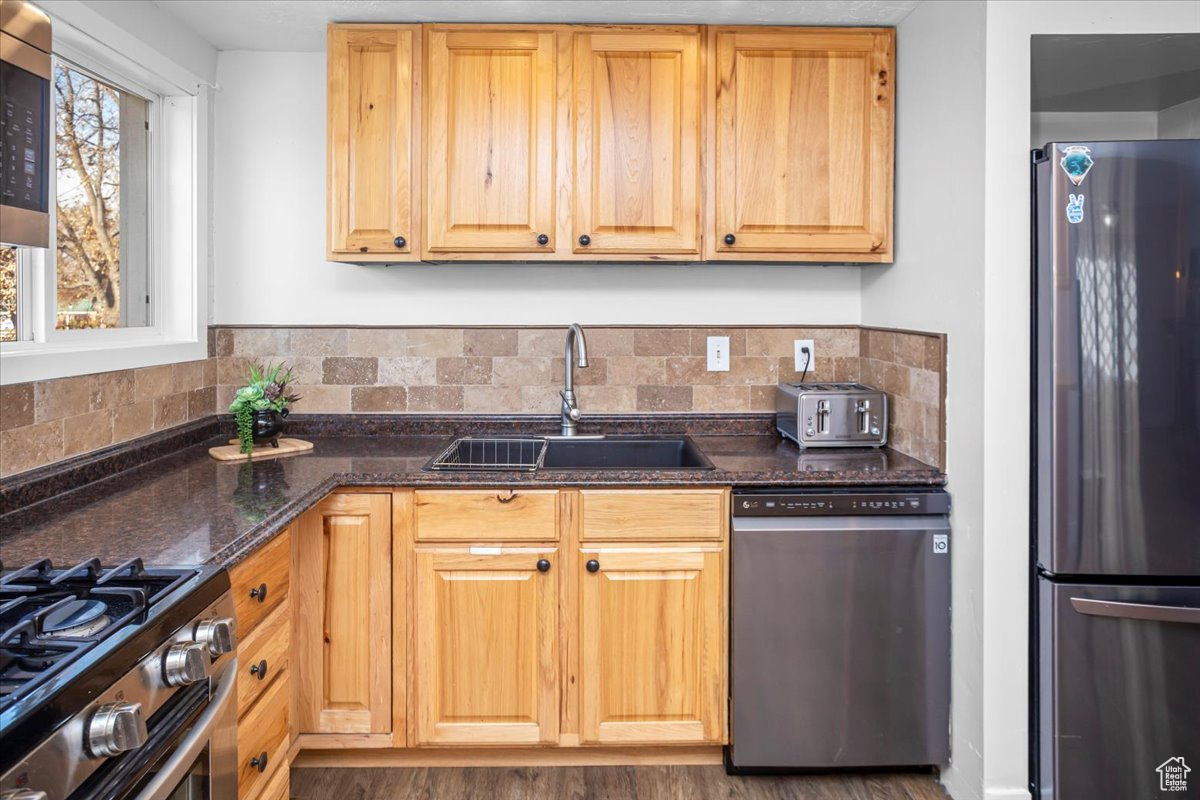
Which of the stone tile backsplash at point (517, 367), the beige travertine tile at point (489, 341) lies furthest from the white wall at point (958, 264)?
the beige travertine tile at point (489, 341)

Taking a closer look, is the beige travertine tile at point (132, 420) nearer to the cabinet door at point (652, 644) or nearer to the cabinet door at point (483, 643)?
the cabinet door at point (483, 643)

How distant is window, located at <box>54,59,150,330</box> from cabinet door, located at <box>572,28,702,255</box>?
4.55 ft

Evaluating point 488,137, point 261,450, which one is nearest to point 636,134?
point 488,137

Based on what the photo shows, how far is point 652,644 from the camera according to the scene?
2.28m

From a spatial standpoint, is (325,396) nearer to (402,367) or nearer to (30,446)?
(402,367)

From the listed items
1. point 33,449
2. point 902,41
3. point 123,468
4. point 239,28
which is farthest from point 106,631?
point 902,41

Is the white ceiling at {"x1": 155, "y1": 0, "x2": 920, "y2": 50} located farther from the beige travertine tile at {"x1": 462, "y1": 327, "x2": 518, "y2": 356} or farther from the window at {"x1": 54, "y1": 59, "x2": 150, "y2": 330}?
the beige travertine tile at {"x1": 462, "y1": 327, "x2": 518, "y2": 356}

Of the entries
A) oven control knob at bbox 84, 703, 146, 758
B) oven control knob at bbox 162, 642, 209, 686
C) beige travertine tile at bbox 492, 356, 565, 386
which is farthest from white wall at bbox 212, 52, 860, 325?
oven control knob at bbox 84, 703, 146, 758

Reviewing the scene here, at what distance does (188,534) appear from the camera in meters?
1.60

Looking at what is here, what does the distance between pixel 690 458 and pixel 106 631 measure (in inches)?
74.8

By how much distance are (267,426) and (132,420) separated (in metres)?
0.36

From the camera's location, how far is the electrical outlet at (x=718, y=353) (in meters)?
2.91

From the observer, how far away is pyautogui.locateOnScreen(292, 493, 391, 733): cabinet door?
2.25m

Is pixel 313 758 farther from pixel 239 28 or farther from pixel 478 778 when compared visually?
pixel 239 28
